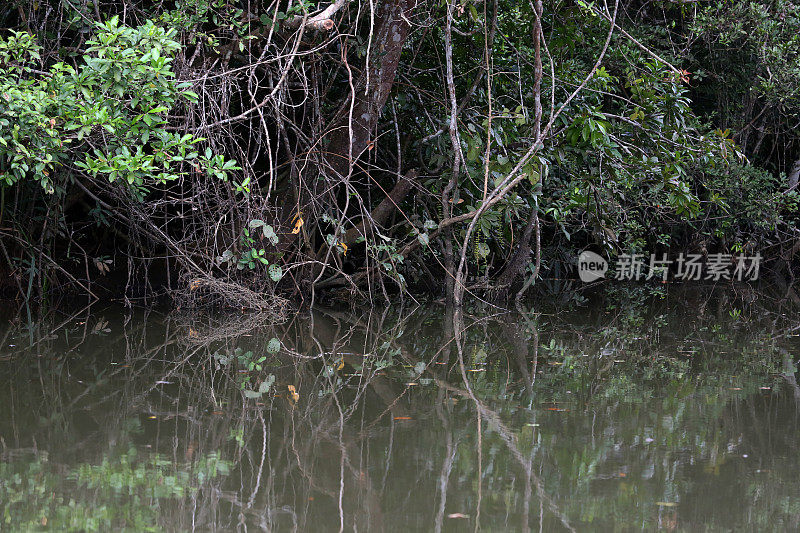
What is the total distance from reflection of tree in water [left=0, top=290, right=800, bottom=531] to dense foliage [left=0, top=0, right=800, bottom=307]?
109cm

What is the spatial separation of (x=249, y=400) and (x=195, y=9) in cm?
287

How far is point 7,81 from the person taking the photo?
4117 millimetres

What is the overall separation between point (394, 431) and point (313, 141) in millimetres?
3376

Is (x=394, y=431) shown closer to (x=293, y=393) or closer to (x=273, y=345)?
(x=293, y=393)

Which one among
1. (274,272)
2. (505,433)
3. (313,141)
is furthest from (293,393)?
(313,141)

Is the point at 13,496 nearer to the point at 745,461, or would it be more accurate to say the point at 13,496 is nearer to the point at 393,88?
the point at 745,461

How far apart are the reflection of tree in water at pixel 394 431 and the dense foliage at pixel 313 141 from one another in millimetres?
1087

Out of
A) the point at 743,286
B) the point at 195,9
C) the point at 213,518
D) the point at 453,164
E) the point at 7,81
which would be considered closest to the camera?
the point at 213,518

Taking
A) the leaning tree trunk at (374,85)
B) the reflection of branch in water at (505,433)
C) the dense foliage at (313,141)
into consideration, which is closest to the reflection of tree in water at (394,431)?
the reflection of branch in water at (505,433)

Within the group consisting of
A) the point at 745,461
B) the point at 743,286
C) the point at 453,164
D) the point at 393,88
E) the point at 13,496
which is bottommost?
the point at 13,496

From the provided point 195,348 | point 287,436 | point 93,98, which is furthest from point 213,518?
point 93,98

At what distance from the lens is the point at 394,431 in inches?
110

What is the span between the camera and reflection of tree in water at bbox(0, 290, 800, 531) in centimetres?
210

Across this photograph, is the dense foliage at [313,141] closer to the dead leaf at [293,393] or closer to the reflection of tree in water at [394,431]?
the reflection of tree in water at [394,431]
